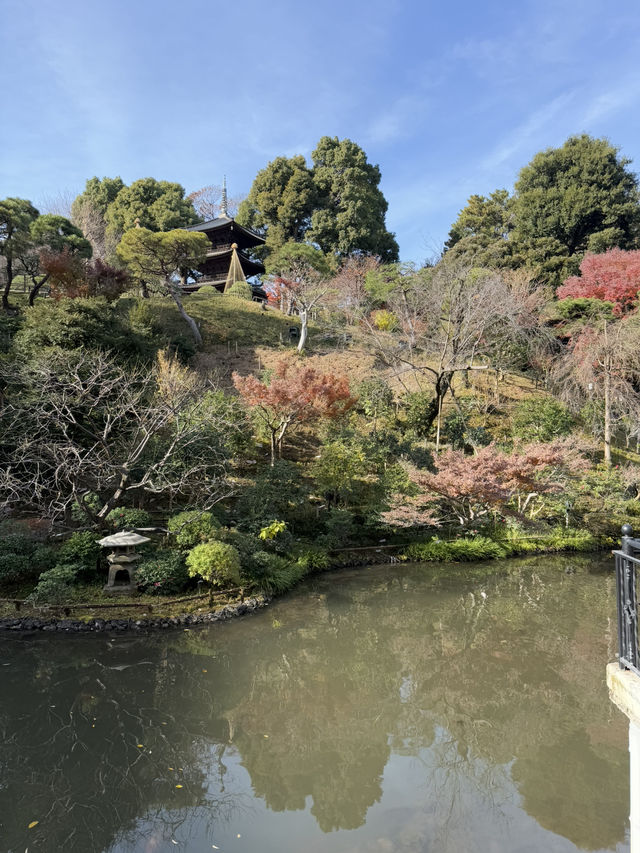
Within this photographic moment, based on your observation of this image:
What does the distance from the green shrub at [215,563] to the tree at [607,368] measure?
1179cm

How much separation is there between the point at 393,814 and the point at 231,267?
94.9ft

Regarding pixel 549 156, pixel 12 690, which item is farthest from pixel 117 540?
pixel 549 156

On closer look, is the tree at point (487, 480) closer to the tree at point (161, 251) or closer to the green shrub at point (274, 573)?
the green shrub at point (274, 573)

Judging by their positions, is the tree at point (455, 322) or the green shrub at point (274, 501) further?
the tree at point (455, 322)

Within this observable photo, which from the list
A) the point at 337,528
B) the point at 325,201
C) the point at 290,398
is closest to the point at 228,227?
the point at 325,201

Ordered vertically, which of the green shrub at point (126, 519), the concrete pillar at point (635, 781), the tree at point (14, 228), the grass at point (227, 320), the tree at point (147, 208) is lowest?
the green shrub at point (126, 519)

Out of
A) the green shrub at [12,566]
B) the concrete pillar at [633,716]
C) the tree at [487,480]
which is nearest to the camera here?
the concrete pillar at [633,716]

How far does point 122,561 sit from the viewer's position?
8164 mm

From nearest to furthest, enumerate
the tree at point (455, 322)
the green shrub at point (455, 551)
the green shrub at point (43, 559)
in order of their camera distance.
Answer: the green shrub at point (43, 559) < the green shrub at point (455, 551) < the tree at point (455, 322)

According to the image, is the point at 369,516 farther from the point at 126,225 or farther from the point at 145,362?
the point at 126,225

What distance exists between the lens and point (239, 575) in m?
8.65

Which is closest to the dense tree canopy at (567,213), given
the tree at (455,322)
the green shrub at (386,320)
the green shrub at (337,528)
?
the tree at (455,322)

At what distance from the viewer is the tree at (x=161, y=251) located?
1838cm

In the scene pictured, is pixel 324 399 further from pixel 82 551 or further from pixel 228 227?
pixel 228 227
